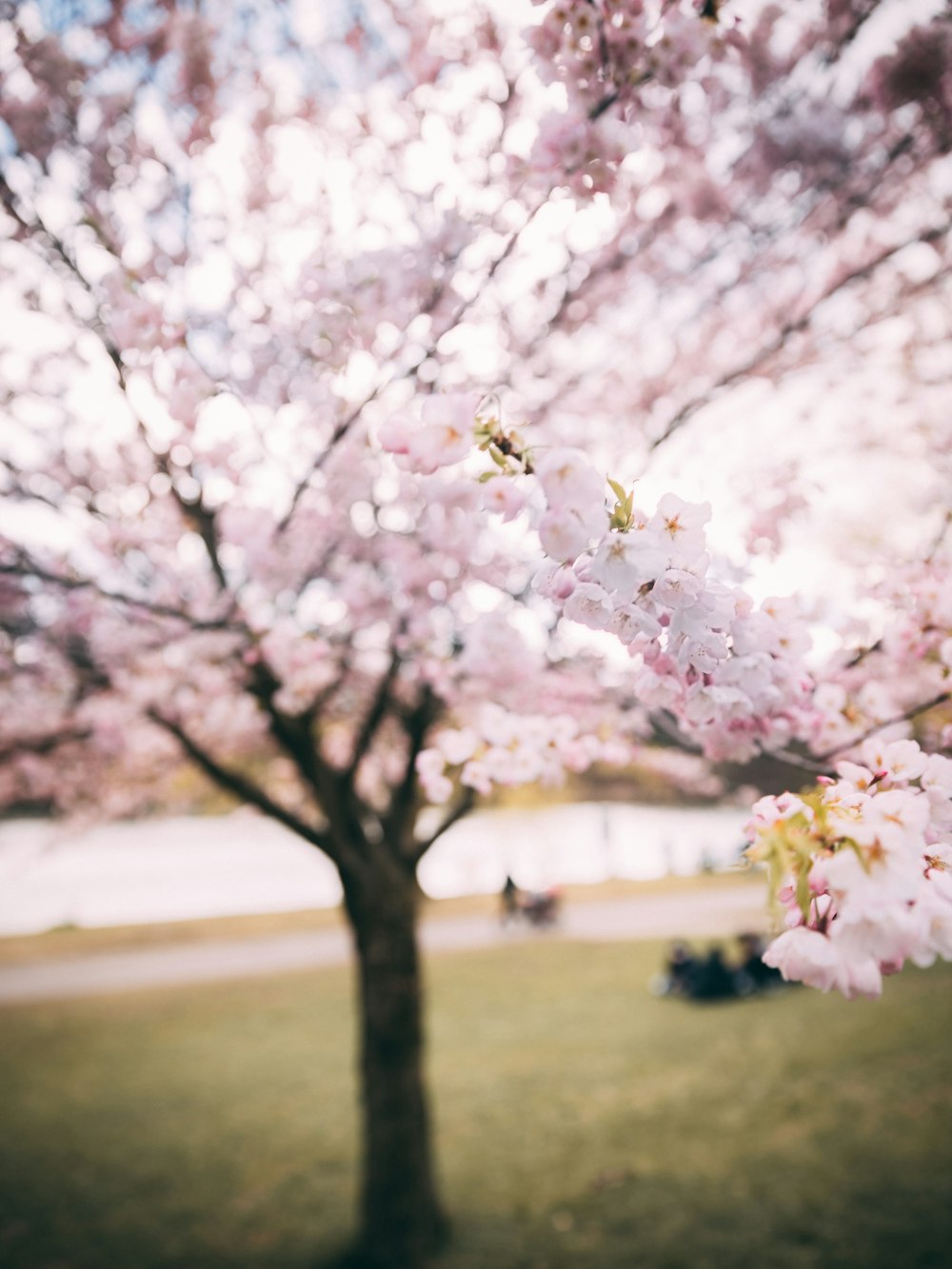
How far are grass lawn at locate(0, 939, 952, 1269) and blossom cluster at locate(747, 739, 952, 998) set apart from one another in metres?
4.84

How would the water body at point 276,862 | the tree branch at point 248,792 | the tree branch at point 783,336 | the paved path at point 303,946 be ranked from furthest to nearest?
1. the water body at point 276,862
2. the paved path at point 303,946
3. the tree branch at point 248,792
4. the tree branch at point 783,336

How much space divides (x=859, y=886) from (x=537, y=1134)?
6962 millimetres

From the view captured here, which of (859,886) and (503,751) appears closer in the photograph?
(859,886)

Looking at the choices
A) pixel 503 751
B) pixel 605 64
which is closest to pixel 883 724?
pixel 503 751

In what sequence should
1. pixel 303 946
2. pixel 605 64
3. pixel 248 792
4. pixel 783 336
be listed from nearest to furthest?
1. pixel 605 64
2. pixel 783 336
3. pixel 248 792
4. pixel 303 946

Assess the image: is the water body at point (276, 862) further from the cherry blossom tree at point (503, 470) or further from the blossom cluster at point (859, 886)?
the blossom cluster at point (859, 886)

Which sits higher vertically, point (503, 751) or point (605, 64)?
point (605, 64)

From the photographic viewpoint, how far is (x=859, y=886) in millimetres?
1138

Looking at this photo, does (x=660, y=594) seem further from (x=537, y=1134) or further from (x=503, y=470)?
(x=537, y=1134)

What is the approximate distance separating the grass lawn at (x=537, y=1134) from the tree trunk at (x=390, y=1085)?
42 centimetres

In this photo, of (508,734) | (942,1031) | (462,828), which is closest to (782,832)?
(508,734)

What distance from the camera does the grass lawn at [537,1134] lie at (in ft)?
16.8

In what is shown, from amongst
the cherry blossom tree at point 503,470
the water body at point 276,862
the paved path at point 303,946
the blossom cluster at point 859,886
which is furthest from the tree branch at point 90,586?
the water body at point 276,862

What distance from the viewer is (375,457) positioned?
11.3 ft
